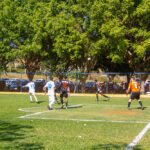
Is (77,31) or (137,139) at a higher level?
(77,31)

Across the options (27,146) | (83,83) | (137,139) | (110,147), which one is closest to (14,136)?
(27,146)

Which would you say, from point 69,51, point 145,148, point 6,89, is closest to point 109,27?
point 69,51

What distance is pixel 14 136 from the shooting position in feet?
27.3

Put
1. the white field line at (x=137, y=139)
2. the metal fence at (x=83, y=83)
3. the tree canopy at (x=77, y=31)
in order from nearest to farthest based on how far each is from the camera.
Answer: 1. the white field line at (x=137, y=139)
2. the tree canopy at (x=77, y=31)
3. the metal fence at (x=83, y=83)

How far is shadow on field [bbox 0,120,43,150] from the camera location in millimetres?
7039

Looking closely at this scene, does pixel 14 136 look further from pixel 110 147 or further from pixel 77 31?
pixel 77 31

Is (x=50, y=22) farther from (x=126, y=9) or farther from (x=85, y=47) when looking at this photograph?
(x=126, y=9)

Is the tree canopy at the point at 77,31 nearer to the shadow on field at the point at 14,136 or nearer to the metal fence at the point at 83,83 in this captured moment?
the metal fence at the point at 83,83

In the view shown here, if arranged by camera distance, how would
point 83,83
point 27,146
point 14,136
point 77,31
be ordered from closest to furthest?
point 27,146
point 14,136
point 77,31
point 83,83

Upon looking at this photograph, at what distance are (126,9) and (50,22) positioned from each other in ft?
27.3

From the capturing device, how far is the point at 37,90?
36750 millimetres

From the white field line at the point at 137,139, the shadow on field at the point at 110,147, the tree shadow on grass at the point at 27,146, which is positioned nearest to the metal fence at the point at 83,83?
the white field line at the point at 137,139

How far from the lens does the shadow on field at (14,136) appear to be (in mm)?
7039

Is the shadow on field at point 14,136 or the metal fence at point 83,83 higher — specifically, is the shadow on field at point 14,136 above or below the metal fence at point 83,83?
below
